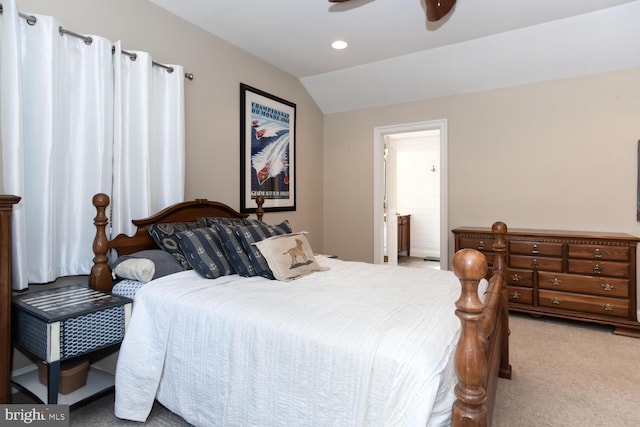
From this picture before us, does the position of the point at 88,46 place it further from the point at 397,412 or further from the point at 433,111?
the point at 433,111

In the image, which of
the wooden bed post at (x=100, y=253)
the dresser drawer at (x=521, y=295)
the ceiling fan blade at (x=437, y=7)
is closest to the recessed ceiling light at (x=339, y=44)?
the ceiling fan blade at (x=437, y=7)

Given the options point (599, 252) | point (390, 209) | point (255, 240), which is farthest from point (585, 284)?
point (255, 240)

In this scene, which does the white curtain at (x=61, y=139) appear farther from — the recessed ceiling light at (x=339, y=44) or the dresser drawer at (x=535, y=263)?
the dresser drawer at (x=535, y=263)

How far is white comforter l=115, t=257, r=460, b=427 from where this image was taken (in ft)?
3.96

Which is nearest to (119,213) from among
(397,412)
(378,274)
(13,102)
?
(13,102)

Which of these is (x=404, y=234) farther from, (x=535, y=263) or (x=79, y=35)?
(x=79, y=35)

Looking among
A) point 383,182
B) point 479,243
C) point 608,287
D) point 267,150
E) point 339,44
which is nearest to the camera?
point 608,287

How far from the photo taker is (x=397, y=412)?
1159mm

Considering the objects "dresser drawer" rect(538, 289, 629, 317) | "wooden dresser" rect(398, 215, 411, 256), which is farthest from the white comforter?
"wooden dresser" rect(398, 215, 411, 256)

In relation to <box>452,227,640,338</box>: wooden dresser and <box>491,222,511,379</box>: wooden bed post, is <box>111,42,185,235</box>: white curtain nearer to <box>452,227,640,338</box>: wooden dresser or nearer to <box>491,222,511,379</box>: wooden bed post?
<box>491,222,511,379</box>: wooden bed post

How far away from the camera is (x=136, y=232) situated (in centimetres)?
250

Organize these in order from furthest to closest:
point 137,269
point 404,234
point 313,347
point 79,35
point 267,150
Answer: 1. point 404,234
2. point 267,150
3. point 79,35
4. point 137,269
5. point 313,347

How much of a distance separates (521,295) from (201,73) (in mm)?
3631

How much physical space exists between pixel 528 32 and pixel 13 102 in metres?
3.86
